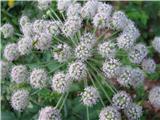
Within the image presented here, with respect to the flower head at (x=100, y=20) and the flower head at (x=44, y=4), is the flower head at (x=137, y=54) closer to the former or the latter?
the flower head at (x=100, y=20)

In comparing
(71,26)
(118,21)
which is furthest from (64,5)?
(118,21)

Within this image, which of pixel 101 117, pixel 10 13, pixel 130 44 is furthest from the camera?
pixel 10 13

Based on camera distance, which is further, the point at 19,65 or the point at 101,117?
the point at 19,65

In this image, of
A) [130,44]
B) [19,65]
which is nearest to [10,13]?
[19,65]

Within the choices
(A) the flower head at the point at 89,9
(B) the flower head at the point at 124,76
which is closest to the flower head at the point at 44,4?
(A) the flower head at the point at 89,9

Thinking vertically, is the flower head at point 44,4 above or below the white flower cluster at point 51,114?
above

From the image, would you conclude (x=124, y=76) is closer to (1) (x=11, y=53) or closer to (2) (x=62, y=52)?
(2) (x=62, y=52)

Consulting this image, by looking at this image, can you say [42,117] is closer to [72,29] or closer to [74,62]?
[74,62]

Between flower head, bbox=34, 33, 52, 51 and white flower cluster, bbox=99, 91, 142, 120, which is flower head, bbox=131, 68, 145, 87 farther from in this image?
flower head, bbox=34, 33, 52, 51
